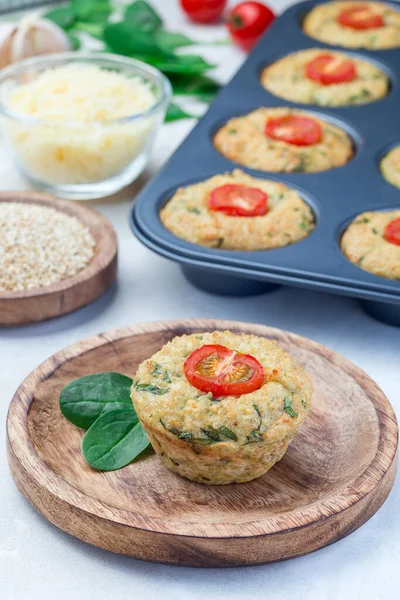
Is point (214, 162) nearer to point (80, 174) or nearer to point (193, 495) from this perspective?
point (80, 174)

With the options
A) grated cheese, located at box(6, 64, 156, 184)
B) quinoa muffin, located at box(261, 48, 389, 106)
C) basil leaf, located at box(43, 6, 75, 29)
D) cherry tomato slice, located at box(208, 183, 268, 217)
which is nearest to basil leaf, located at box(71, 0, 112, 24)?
basil leaf, located at box(43, 6, 75, 29)

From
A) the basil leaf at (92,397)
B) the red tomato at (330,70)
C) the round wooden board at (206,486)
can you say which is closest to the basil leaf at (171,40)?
the red tomato at (330,70)

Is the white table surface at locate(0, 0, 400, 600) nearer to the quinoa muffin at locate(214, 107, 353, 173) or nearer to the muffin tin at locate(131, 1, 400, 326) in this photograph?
the muffin tin at locate(131, 1, 400, 326)

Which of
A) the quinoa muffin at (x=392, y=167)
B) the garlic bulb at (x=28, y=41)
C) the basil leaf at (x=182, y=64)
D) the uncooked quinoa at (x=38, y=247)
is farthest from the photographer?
the basil leaf at (x=182, y=64)

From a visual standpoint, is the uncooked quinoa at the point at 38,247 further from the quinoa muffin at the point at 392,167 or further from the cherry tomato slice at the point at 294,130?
the quinoa muffin at the point at 392,167

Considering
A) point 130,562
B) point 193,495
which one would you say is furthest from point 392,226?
point 130,562
